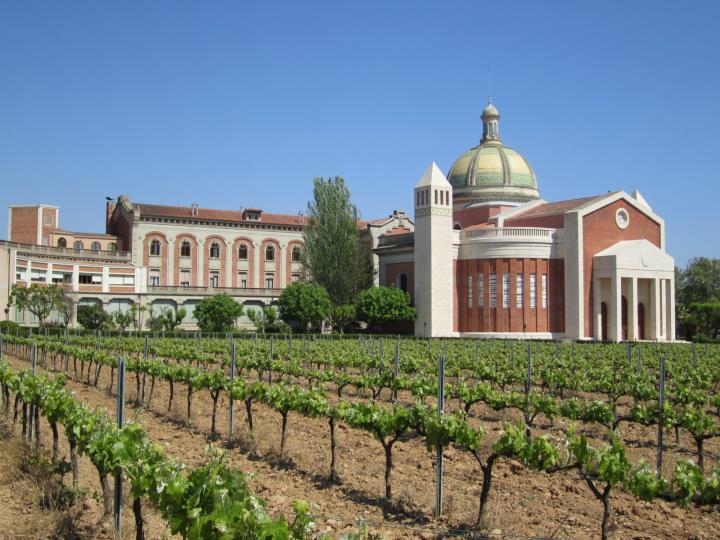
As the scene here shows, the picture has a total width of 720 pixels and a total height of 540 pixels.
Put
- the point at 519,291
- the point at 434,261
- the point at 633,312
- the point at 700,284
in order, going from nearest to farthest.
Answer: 1. the point at 633,312
2. the point at 519,291
3. the point at 434,261
4. the point at 700,284

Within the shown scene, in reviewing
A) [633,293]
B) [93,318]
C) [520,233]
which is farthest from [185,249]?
[633,293]

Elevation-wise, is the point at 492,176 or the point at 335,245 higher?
the point at 492,176

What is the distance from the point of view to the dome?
2478 inches

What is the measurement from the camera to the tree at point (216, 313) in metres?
58.0

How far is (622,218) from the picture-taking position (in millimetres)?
56969

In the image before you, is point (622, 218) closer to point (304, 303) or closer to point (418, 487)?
point (304, 303)

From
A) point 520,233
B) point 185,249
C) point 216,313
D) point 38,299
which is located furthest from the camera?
point 185,249

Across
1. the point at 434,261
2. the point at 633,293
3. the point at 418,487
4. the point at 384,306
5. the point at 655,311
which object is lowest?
the point at 418,487

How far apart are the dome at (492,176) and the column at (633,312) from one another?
527 inches

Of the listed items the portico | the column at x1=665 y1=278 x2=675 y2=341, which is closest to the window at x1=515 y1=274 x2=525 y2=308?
the portico

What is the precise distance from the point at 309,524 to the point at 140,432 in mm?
3398

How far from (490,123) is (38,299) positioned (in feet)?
139

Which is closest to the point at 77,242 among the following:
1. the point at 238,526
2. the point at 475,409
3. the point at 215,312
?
the point at 215,312

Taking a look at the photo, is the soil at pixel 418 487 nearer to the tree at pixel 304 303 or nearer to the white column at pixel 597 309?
the white column at pixel 597 309
